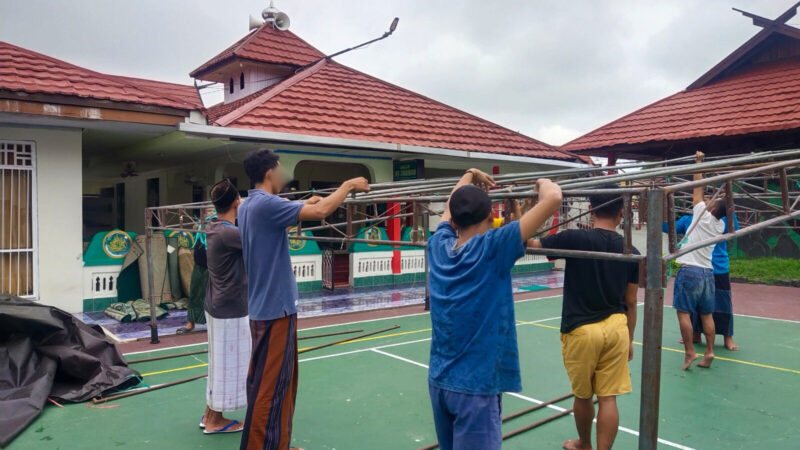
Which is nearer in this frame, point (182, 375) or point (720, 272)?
point (182, 375)

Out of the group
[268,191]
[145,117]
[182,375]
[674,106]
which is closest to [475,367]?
[268,191]

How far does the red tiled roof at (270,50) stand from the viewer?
510 inches

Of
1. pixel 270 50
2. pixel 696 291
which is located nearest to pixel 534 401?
pixel 696 291

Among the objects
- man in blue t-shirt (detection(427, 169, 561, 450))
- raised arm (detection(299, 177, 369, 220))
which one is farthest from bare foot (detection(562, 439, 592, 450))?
raised arm (detection(299, 177, 369, 220))

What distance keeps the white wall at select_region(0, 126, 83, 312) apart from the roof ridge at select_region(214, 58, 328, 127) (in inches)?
85.7

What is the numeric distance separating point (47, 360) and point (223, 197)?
7.99 ft

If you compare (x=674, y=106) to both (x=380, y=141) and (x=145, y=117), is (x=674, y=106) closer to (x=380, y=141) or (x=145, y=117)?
(x=380, y=141)

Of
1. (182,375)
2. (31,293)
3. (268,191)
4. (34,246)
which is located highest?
(268,191)

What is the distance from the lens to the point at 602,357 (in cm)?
354

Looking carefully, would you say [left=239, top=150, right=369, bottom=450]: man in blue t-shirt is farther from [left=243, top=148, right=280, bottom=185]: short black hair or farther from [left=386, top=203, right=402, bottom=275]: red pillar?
[left=386, top=203, right=402, bottom=275]: red pillar

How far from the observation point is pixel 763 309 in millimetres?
10016

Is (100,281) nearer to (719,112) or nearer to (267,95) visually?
(267,95)

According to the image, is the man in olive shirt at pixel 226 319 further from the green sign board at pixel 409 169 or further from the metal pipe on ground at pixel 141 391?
the green sign board at pixel 409 169

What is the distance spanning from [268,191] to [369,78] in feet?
34.7
